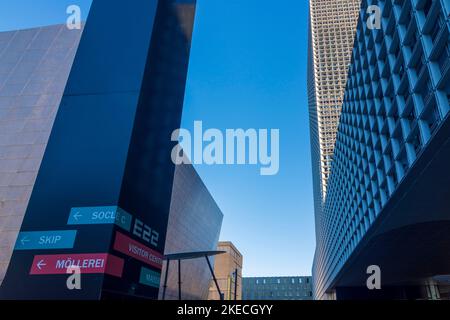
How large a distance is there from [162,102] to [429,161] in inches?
507

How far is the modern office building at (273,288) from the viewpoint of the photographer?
15275 centimetres

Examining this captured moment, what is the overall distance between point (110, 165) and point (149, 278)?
14.0 feet

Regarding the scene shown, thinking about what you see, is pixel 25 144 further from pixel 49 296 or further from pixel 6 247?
pixel 49 296

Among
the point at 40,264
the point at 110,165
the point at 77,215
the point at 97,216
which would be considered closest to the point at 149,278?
the point at 97,216

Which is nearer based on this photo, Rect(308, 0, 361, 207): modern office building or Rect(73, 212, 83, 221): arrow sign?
Rect(73, 212, 83, 221): arrow sign

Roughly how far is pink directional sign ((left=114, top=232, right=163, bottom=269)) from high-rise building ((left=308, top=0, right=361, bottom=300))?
9254 cm

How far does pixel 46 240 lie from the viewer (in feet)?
31.9

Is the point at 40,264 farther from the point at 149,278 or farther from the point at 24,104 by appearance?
the point at 24,104

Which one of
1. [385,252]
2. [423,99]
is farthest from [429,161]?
[385,252]

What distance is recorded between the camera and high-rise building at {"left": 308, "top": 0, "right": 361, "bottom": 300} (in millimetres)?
110250

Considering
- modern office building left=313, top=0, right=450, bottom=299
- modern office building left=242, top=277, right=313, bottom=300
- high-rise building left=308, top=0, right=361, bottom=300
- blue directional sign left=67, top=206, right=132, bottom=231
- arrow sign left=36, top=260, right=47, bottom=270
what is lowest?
arrow sign left=36, top=260, right=47, bottom=270

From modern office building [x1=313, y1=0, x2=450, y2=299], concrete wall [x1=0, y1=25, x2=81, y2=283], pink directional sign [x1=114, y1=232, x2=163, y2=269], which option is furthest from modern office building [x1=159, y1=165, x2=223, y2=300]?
pink directional sign [x1=114, y1=232, x2=163, y2=269]

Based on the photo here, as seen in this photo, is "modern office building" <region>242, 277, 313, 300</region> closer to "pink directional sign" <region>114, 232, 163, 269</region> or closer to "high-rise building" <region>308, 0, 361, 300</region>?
"high-rise building" <region>308, 0, 361, 300</region>

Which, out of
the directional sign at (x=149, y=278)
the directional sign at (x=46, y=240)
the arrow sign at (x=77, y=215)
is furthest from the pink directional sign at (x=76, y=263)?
the directional sign at (x=149, y=278)
